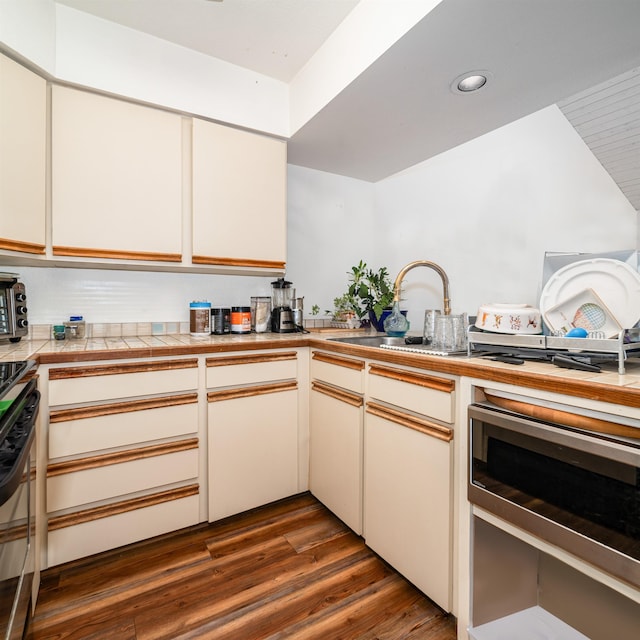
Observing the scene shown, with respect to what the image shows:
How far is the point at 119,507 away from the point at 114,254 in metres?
1.12

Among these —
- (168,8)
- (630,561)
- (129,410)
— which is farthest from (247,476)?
(168,8)

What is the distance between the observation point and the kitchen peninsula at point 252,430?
1.10m

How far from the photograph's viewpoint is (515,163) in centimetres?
179

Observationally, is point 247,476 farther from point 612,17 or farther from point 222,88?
point 612,17

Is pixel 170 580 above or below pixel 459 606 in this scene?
below

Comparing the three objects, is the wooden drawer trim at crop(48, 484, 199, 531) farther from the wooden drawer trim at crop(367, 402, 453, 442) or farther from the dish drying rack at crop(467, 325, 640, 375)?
the dish drying rack at crop(467, 325, 640, 375)

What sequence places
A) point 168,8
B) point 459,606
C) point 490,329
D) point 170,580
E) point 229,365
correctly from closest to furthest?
point 459,606 < point 490,329 < point 170,580 < point 168,8 < point 229,365

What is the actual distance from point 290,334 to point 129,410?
36.2 inches

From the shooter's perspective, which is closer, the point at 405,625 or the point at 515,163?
the point at 405,625

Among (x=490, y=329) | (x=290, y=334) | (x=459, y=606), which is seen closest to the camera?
(x=459, y=606)

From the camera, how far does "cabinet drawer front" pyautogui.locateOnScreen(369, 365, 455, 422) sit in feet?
3.77

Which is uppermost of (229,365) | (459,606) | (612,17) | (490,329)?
(612,17)

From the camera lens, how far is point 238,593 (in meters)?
1.34

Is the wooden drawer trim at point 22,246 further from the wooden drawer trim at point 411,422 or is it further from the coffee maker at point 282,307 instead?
the wooden drawer trim at point 411,422
